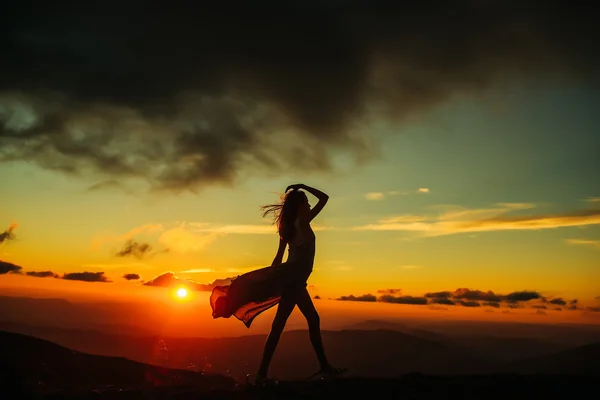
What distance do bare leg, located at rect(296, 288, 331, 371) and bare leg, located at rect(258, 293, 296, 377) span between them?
0.47ft

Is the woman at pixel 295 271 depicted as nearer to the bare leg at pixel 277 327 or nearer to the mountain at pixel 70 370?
the bare leg at pixel 277 327

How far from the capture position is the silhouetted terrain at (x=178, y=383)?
850 cm

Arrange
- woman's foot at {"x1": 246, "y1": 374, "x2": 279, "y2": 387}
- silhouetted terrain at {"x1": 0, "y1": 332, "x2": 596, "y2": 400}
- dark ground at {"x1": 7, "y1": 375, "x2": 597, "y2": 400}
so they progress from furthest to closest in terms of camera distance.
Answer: woman's foot at {"x1": 246, "y1": 374, "x2": 279, "y2": 387}
silhouetted terrain at {"x1": 0, "y1": 332, "x2": 596, "y2": 400}
dark ground at {"x1": 7, "y1": 375, "x2": 597, "y2": 400}

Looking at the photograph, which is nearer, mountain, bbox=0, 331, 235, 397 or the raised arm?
the raised arm

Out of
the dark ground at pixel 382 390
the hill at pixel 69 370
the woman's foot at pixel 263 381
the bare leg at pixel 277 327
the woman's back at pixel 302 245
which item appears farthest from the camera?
the hill at pixel 69 370

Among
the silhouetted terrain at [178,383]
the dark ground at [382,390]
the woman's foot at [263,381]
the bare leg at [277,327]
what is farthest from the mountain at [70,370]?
the dark ground at [382,390]

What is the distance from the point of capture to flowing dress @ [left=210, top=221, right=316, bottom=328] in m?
9.88

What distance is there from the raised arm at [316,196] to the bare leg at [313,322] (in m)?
1.29

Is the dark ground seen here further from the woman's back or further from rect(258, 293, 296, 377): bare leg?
the woman's back

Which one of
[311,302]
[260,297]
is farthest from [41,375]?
[311,302]

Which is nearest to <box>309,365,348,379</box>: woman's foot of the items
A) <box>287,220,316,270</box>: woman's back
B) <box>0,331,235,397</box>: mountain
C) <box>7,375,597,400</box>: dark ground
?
<box>7,375,597,400</box>: dark ground

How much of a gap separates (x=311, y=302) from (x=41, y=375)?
5366mm

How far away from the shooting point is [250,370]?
10312 millimetres

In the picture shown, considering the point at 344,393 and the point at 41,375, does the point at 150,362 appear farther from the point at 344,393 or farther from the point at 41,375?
the point at 344,393
